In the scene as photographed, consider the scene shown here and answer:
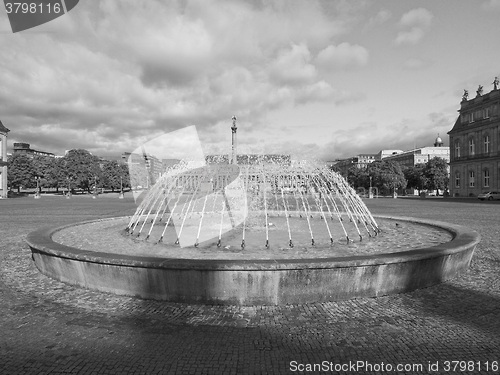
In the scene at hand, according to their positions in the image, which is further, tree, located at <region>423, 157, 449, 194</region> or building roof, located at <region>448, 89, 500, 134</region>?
tree, located at <region>423, 157, 449, 194</region>

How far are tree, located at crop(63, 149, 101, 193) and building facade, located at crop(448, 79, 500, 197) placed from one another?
82.4 meters

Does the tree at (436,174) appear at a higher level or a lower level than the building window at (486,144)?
lower

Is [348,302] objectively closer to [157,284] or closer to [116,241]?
[157,284]

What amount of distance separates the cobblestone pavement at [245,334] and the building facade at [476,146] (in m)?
70.1

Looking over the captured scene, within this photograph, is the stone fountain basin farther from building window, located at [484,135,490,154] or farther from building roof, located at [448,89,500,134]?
building window, located at [484,135,490,154]

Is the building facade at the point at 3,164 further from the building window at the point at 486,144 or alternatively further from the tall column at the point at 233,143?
the building window at the point at 486,144

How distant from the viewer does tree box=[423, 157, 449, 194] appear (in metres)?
96.5

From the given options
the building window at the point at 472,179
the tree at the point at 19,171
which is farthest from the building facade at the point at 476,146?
the tree at the point at 19,171

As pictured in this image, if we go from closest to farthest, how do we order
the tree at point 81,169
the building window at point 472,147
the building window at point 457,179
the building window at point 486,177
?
the building window at point 486,177 < the building window at point 472,147 < the building window at point 457,179 < the tree at point 81,169

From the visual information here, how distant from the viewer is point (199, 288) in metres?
6.54

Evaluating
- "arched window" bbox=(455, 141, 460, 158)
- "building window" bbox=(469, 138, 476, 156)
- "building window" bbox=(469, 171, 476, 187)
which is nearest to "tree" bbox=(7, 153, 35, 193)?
"arched window" bbox=(455, 141, 460, 158)

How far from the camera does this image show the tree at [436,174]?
9650 centimetres

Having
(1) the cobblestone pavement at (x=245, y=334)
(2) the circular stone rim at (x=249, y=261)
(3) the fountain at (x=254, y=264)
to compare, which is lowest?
(1) the cobblestone pavement at (x=245, y=334)

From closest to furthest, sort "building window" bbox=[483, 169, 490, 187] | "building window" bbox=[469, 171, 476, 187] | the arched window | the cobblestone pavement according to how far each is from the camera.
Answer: the cobblestone pavement, "building window" bbox=[483, 169, 490, 187], "building window" bbox=[469, 171, 476, 187], the arched window
